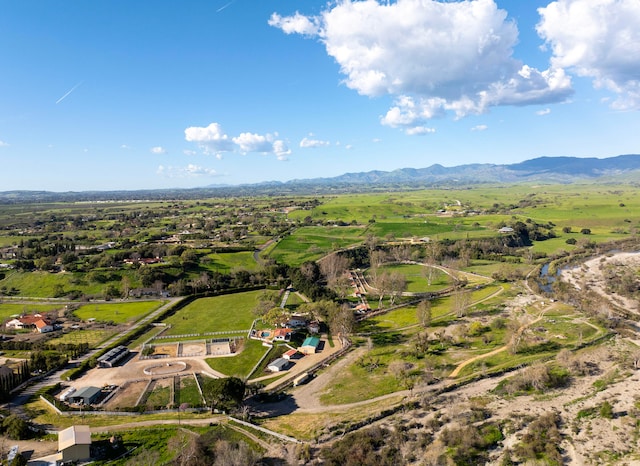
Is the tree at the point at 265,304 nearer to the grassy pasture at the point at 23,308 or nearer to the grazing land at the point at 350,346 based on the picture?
the grazing land at the point at 350,346

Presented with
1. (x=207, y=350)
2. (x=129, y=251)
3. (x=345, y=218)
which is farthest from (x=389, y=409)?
(x=345, y=218)

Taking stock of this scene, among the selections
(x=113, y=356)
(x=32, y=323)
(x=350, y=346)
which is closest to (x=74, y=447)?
(x=113, y=356)

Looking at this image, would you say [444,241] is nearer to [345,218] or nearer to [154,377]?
[345,218]

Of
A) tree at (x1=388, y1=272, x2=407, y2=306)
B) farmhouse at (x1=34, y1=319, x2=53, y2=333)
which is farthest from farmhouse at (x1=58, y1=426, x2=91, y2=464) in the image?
tree at (x1=388, y1=272, x2=407, y2=306)

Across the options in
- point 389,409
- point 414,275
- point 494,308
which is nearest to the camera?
point 389,409

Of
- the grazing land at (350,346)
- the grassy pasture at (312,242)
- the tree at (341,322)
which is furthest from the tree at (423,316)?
the grassy pasture at (312,242)

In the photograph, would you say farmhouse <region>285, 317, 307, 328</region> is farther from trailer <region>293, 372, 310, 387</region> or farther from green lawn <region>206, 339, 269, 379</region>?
trailer <region>293, 372, 310, 387</region>

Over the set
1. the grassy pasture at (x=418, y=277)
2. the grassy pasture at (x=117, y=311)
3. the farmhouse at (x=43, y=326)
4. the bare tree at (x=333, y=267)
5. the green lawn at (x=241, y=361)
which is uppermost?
the bare tree at (x=333, y=267)
